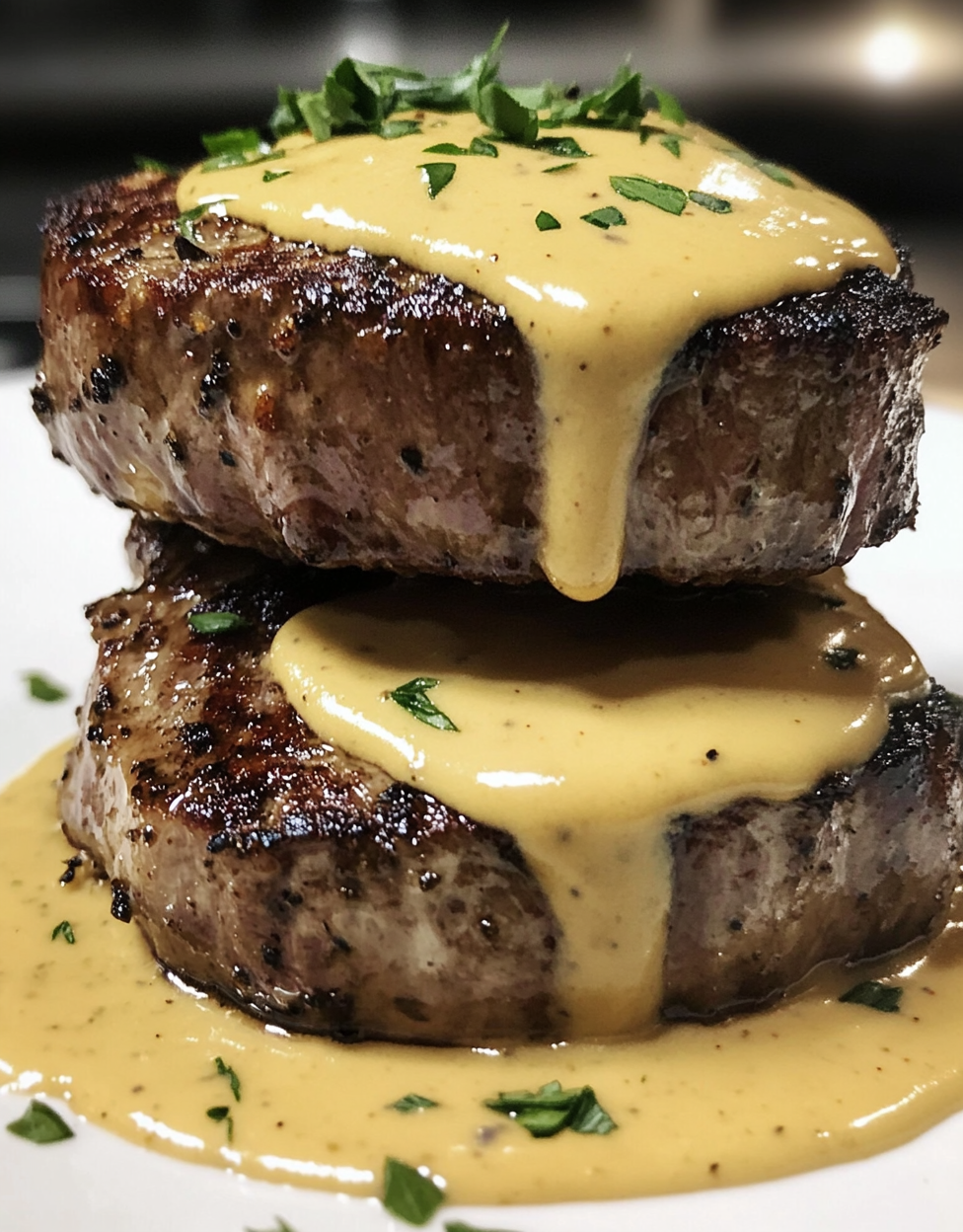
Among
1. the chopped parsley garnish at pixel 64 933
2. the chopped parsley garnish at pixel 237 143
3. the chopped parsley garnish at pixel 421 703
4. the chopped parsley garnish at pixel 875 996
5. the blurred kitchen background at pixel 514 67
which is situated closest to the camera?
the chopped parsley garnish at pixel 421 703

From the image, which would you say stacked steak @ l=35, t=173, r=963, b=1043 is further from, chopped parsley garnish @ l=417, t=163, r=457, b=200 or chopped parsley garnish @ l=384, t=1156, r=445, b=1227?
chopped parsley garnish @ l=384, t=1156, r=445, b=1227

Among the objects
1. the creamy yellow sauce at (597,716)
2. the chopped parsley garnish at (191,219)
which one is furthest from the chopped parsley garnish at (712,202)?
the chopped parsley garnish at (191,219)

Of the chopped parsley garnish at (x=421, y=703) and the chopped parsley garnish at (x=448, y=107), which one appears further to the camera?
the chopped parsley garnish at (x=448, y=107)

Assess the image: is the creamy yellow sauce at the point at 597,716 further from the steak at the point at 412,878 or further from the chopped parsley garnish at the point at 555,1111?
the chopped parsley garnish at the point at 555,1111

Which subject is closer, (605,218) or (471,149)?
(605,218)

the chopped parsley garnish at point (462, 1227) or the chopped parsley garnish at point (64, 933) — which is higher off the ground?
the chopped parsley garnish at point (462, 1227)

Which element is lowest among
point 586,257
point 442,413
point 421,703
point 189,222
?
point 421,703

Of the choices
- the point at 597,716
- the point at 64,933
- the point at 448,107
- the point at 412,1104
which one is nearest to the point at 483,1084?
the point at 412,1104

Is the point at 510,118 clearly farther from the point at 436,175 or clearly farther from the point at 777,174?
the point at 777,174
